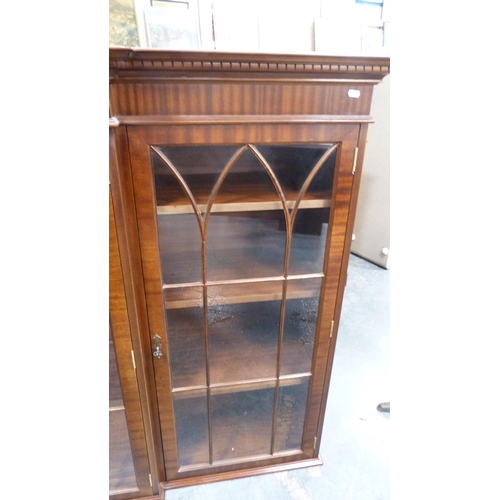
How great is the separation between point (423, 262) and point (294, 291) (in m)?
0.47

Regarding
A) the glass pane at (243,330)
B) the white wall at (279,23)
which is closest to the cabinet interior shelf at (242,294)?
the glass pane at (243,330)

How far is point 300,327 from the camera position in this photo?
2.98ft

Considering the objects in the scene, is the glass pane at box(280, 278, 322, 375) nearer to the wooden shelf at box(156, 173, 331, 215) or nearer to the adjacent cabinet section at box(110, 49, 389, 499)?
the adjacent cabinet section at box(110, 49, 389, 499)

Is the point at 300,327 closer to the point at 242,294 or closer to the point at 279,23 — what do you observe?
the point at 242,294

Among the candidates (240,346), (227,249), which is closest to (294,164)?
(227,249)

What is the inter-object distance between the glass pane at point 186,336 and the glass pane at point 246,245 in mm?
81

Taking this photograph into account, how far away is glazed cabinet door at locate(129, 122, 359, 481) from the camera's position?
2.24 ft

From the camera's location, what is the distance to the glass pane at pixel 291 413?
0.98 metres

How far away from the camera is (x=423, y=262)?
0.39 meters

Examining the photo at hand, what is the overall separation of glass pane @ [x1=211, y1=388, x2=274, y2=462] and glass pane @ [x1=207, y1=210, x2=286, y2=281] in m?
0.40

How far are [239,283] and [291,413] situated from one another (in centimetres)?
51
